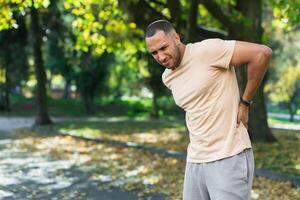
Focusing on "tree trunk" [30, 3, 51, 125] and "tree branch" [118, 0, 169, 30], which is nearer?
"tree branch" [118, 0, 169, 30]

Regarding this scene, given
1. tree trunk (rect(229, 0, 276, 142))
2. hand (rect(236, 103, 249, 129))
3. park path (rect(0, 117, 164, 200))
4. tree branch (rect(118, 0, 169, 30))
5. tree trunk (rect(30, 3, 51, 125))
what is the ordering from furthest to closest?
tree trunk (rect(30, 3, 51, 125)) < tree branch (rect(118, 0, 169, 30)) < tree trunk (rect(229, 0, 276, 142)) < park path (rect(0, 117, 164, 200)) < hand (rect(236, 103, 249, 129))

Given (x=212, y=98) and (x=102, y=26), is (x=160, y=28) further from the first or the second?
(x=102, y=26)

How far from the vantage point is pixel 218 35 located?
1439cm

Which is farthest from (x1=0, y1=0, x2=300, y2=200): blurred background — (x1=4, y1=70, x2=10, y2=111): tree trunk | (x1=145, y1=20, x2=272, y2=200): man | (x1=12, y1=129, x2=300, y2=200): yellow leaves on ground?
(x1=4, y1=70, x2=10, y2=111): tree trunk

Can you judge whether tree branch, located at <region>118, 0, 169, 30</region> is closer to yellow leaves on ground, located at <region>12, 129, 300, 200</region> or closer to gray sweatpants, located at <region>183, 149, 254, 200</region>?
yellow leaves on ground, located at <region>12, 129, 300, 200</region>

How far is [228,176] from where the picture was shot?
3594mm

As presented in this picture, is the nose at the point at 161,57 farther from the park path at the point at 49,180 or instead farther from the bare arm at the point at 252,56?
the park path at the point at 49,180

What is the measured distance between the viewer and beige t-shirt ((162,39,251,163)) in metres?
3.62

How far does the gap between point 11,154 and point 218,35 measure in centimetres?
647

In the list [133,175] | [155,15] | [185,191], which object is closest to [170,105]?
[155,15]

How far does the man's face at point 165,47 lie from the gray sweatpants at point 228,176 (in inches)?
30.2

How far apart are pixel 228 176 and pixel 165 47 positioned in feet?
3.20

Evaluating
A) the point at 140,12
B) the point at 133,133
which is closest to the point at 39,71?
the point at 133,133

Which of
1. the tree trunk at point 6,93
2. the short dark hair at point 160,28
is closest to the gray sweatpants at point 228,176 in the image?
the short dark hair at point 160,28
